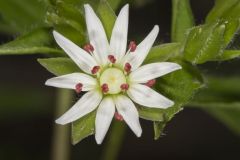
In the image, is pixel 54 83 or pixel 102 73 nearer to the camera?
pixel 54 83

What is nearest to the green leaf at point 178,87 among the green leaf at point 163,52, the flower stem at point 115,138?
the green leaf at point 163,52

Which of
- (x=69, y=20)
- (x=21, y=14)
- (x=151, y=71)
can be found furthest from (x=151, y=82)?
(x=21, y=14)

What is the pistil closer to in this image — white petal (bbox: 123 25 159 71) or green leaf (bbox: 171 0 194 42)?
white petal (bbox: 123 25 159 71)

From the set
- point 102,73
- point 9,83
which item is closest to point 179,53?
point 102,73

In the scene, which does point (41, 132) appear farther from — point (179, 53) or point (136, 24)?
point (179, 53)

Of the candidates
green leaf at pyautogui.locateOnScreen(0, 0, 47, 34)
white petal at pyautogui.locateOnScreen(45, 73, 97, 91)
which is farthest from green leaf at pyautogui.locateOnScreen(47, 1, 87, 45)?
green leaf at pyautogui.locateOnScreen(0, 0, 47, 34)

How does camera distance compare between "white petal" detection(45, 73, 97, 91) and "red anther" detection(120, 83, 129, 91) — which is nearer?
"white petal" detection(45, 73, 97, 91)

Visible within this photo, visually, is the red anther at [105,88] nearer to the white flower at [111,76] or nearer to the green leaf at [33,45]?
the white flower at [111,76]
